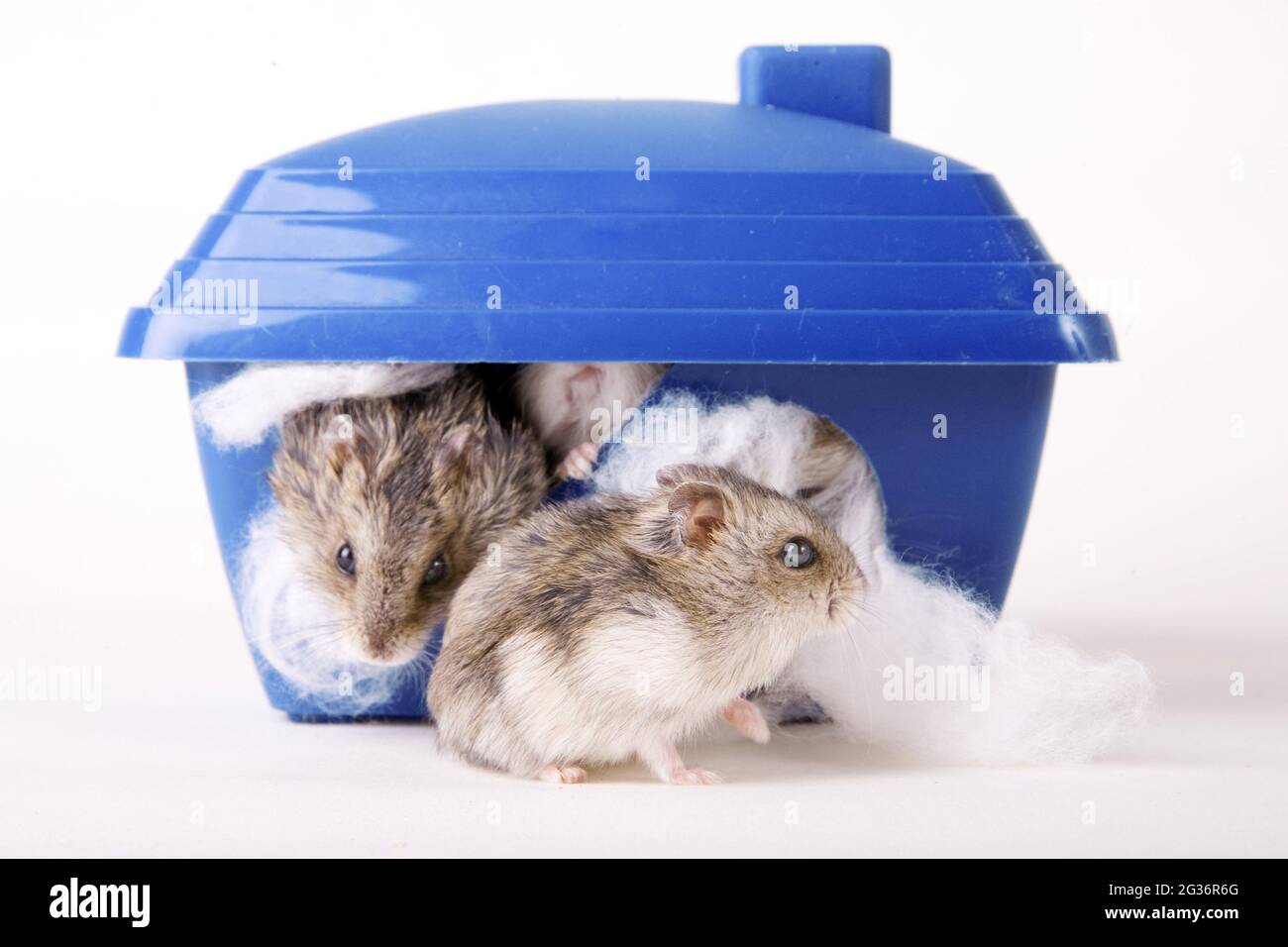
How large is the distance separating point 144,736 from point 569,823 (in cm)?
140

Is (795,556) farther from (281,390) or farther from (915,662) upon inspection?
(281,390)

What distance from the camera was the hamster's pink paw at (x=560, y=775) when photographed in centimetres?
447

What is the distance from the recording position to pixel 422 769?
4625 mm

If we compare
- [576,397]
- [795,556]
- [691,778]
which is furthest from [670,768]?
[576,397]

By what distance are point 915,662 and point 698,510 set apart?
0.77 metres

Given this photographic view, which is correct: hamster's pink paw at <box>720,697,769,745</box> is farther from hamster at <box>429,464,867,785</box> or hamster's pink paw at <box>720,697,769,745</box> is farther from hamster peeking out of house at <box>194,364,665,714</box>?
hamster peeking out of house at <box>194,364,665,714</box>

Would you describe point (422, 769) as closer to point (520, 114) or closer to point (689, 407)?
point (689, 407)

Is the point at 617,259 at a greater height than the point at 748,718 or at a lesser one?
greater

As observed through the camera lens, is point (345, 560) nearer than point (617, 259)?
No

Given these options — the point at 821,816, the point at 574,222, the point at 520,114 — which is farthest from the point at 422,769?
the point at 520,114

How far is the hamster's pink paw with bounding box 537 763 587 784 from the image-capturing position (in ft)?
14.7

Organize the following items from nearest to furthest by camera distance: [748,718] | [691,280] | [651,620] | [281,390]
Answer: [651,620]
[691,280]
[748,718]
[281,390]

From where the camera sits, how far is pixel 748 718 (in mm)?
4707

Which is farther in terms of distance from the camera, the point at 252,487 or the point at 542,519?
the point at 252,487
